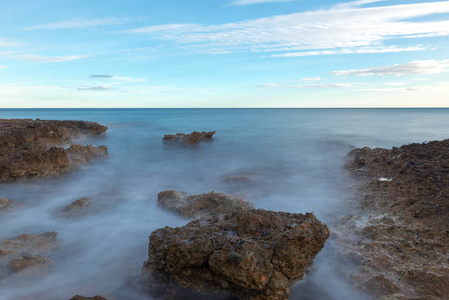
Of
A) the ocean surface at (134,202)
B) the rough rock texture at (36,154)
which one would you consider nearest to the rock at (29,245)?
the ocean surface at (134,202)

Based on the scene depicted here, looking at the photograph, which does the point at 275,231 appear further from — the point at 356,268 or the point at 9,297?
the point at 9,297

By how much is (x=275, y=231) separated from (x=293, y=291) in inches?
37.6

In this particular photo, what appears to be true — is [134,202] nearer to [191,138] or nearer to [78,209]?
[78,209]

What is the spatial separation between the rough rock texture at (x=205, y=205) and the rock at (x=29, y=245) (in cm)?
245

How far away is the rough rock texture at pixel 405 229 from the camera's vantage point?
381 cm

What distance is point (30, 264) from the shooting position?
4.43 metres

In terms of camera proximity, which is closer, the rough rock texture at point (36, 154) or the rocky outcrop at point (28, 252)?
the rocky outcrop at point (28, 252)

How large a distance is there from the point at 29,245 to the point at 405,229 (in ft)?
21.7

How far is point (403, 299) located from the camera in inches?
140

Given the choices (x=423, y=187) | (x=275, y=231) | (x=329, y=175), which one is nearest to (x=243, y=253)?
(x=275, y=231)

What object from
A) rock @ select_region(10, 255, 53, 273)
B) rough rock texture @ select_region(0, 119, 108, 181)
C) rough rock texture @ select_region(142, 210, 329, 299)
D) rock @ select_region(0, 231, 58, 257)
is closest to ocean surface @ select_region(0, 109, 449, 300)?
rock @ select_region(10, 255, 53, 273)

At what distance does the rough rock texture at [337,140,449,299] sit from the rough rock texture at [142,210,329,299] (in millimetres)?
974

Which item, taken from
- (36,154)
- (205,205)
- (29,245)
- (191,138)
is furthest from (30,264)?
(191,138)

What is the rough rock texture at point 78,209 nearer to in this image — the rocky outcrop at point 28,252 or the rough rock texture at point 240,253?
the rocky outcrop at point 28,252
